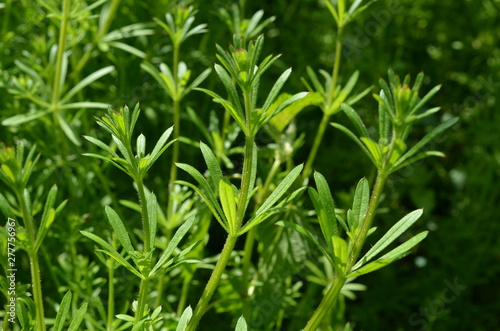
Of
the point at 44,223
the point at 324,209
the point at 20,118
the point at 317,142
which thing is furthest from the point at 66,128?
the point at 324,209

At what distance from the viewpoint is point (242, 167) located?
228 cm

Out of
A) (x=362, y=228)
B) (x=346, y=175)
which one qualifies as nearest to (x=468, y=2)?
(x=346, y=175)

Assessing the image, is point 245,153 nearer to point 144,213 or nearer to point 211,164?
point 211,164

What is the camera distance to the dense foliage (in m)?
1.20

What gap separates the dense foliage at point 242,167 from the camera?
3.94ft

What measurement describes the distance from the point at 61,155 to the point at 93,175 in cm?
12

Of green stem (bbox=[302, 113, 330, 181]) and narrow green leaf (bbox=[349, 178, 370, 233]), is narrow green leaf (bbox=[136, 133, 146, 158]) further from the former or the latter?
green stem (bbox=[302, 113, 330, 181])

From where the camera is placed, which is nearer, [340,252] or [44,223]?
[340,252]

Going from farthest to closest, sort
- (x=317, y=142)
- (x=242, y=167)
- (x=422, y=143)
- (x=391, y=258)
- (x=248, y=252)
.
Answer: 1. (x=242, y=167)
2. (x=317, y=142)
3. (x=248, y=252)
4. (x=422, y=143)
5. (x=391, y=258)

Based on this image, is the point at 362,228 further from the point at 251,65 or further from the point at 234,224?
the point at 251,65

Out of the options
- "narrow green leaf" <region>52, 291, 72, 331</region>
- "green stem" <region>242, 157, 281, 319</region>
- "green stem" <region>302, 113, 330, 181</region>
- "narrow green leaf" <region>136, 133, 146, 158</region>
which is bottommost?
"green stem" <region>242, 157, 281, 319</region>

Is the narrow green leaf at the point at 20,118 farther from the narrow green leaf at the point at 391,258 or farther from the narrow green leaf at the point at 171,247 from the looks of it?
the narrow green leaf at the point at 391,258

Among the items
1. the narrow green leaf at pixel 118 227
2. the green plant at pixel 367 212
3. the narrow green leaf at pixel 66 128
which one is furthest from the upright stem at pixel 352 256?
the narrow green leaf at pixel 66 128

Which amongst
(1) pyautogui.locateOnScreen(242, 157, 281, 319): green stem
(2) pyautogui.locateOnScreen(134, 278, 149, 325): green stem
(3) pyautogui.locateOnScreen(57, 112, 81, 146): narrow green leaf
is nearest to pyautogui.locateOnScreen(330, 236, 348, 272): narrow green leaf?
(2) pyautogui.locateOnScreen(134, 278, 149, 325): green stem
